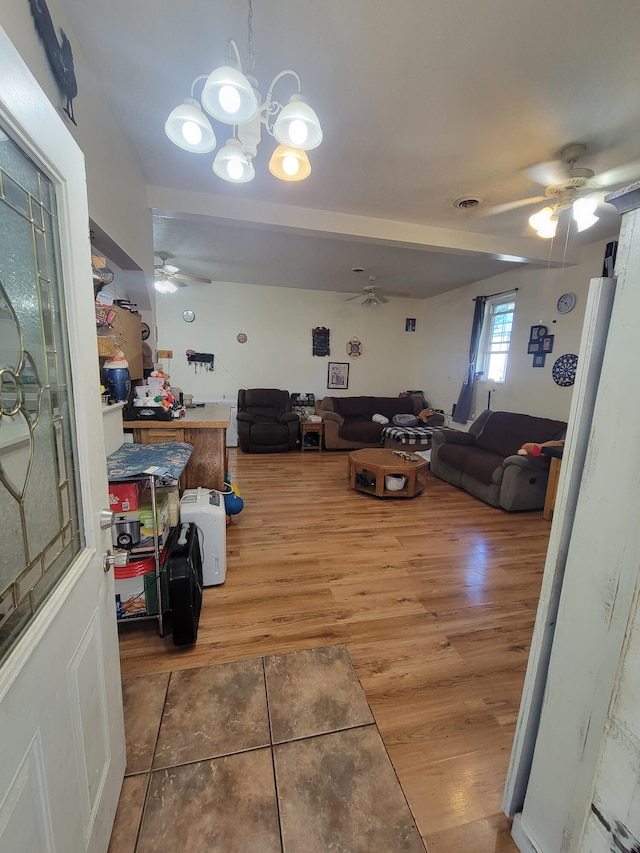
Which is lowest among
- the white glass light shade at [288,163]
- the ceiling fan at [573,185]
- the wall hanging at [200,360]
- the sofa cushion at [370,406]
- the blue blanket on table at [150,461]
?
the sofa cushion at [370,406]

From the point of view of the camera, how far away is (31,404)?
662mm

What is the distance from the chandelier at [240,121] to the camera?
120 cm

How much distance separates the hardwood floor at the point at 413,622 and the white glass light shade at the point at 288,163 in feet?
7.39

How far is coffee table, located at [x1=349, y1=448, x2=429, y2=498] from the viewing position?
345 cm

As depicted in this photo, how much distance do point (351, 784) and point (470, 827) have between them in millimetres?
368

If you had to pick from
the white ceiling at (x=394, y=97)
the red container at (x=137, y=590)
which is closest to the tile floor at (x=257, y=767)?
the red container at (x=137, y=590)

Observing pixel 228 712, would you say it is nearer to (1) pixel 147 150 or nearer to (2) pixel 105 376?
(2) pixel 105 376

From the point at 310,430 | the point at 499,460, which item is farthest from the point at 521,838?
the point at 310,430

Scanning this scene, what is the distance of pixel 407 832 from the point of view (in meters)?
1.01

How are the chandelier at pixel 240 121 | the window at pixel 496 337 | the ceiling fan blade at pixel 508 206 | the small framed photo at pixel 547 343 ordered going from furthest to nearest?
1. the window at pixel 496 337
2. the small framed photo at pixel 547 343
3. the ceiling fan blade at pixel 508 206
4. the chandelier at pixel 240 121

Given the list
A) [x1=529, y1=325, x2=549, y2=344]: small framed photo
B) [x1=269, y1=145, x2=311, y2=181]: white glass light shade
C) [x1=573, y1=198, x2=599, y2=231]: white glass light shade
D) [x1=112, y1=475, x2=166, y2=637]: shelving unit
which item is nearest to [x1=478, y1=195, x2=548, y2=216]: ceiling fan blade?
[x1=573, y1=198, x2=599, y2=231]: white glass light shade

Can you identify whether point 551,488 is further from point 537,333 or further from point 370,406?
point 370,406

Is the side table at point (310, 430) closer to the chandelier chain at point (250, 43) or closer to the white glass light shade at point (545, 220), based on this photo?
the white glass light shade at point (545, 220)

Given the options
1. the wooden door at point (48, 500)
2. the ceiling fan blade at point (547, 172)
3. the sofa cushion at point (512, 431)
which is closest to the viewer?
the wooden door at point (48, 500)
